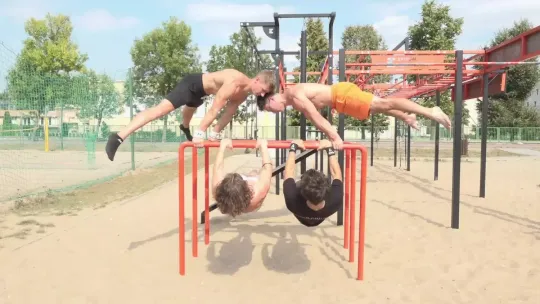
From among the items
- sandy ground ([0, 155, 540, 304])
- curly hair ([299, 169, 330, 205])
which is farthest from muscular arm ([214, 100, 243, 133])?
curly hair ([299, 169, 330, 205])

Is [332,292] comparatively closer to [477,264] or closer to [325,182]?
[325,182]

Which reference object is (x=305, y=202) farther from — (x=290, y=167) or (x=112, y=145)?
(x=112, y=145)

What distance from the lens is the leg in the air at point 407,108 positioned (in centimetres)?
393

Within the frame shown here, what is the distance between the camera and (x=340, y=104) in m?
4.18

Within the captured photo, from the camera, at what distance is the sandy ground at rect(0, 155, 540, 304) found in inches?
144

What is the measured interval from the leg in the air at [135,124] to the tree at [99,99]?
493 inches

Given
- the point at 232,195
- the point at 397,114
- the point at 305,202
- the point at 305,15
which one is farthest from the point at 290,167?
the point at 305,15

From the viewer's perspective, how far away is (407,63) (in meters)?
6.21

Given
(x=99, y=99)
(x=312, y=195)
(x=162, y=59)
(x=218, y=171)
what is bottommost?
(x=312, y=195)

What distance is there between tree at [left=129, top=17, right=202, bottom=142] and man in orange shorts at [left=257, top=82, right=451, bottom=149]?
20.2m

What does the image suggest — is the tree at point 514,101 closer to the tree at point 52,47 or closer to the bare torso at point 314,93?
the tree at point 52,47

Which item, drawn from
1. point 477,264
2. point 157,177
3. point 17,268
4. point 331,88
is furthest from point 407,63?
point 157,177

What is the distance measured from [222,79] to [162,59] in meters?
20.6

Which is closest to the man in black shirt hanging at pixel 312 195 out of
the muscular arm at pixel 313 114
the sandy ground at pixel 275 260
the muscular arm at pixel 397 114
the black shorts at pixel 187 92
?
the muscular arm at pixel 313 114
